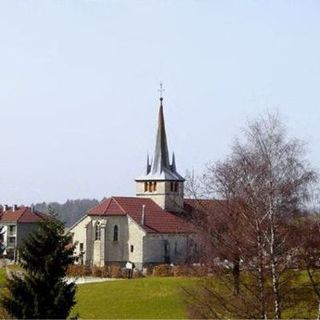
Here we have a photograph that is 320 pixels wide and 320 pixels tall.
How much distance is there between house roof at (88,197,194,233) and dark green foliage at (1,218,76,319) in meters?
38.2

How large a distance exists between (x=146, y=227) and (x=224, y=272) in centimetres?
3905

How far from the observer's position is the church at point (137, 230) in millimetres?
61062

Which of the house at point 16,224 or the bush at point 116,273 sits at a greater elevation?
the house at point 16,224

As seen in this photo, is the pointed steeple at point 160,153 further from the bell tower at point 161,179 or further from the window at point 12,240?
the window at point 12,240

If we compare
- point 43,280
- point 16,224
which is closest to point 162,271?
point 43,280

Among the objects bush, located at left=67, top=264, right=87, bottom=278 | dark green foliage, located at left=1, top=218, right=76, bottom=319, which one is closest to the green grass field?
dark green foliage, located at left=1, top=218, right=76, bottom=319

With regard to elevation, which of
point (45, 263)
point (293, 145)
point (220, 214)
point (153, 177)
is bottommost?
point (45, 263)

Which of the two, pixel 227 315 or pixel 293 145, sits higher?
pixel 293 145

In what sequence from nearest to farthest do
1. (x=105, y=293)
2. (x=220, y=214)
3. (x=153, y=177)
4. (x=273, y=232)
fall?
(x=273, y=232)
(x=220, y=214)
(x=105, y=293)
(x=153, y=177)

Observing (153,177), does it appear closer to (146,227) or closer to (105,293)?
(146,227)

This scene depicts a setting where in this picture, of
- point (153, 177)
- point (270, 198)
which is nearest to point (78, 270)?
point (153, 177)

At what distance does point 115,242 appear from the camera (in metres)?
62.4

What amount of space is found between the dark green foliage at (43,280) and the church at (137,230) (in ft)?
123

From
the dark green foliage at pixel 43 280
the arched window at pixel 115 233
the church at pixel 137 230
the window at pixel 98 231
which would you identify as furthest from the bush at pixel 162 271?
the dark green foliage at pixel 43 280
